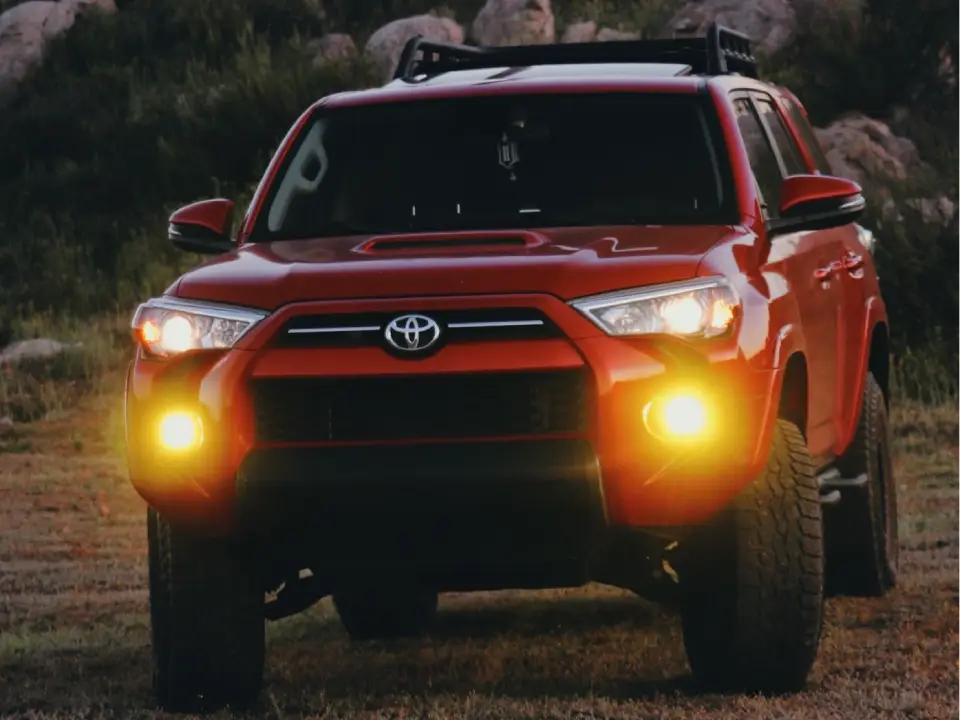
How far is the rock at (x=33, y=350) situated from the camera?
2020 centimetres

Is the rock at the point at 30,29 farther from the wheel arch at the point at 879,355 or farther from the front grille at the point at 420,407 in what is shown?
the front grille at the point at 420,407

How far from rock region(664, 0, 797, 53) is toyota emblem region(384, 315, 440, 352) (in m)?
22.0

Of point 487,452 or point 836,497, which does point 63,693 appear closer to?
point 487,452

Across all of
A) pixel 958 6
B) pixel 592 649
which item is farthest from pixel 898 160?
pixel 592 649

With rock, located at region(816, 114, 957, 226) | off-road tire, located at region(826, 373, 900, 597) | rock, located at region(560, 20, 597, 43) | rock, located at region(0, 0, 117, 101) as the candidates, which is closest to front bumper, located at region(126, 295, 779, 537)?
off-road tire, located at region(826, 373, 900, 597)

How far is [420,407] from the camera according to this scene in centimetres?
641

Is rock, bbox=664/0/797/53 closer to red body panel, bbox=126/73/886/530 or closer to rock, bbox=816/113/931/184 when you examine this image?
rock, bbox=816/113/931/184

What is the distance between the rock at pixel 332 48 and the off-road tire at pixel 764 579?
23.2 m

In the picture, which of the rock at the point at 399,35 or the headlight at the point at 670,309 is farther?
the rock at the point at 399,35

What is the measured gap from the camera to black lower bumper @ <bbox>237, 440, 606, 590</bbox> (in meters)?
6.32

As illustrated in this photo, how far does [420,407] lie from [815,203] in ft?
5.54

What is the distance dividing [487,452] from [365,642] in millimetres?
2641

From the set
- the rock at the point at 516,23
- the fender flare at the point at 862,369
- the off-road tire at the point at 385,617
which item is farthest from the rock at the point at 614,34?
the off-road tire at the point at 385,617

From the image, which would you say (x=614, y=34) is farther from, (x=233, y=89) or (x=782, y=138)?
(x=782, y=138)
